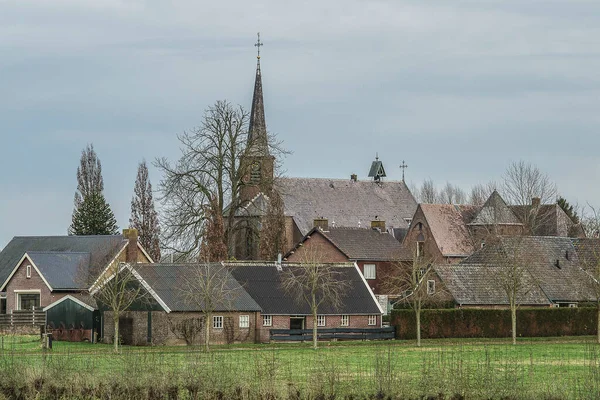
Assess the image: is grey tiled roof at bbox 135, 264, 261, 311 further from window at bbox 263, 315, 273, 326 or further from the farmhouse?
window at bbox 263, 315, 273, 326

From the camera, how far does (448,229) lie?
95.6 metres

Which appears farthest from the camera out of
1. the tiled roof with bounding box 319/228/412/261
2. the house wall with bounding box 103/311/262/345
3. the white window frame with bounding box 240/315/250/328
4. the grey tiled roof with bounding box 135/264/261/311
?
the tiled roof with bounding box 319/228/412/261

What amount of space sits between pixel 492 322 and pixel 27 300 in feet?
91.5

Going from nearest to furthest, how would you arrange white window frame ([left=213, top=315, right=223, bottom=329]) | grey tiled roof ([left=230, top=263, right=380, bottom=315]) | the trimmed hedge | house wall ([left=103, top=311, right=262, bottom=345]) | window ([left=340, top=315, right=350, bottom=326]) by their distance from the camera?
house wall ([left=103, top=311, right=262, bottom=345]) < white window frame ([left=213, top=315, right=223, bottom=329]) < grey tiled roof ([left=230, top=263, right=380, bottom=315]) < the trimmed hedge < window ([left=340, top=315, right=350, bottom=326])

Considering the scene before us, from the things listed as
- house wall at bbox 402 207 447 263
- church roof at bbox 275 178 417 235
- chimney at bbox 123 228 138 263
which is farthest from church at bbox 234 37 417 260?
chimney at bbox 123 228 138 263

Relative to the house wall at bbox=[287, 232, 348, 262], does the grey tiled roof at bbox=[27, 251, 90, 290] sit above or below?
below

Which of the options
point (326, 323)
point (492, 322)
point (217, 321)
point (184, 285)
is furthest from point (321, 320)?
point (492, 322)

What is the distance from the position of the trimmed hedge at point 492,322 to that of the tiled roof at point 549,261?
1.75 m

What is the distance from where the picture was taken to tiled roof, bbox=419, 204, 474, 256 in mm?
94250

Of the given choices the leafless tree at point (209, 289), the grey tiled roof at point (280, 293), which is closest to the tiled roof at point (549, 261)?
the grey tiled roof at point (280, 293)

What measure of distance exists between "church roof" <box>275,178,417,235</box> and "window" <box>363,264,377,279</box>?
1734 cm

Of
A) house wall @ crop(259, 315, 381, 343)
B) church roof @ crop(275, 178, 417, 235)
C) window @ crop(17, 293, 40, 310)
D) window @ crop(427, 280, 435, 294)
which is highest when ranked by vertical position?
church roof @ crop(275, 178, 417, 235)

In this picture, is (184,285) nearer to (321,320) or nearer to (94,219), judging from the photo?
(321,320)

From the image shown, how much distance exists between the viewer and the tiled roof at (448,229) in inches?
3711
